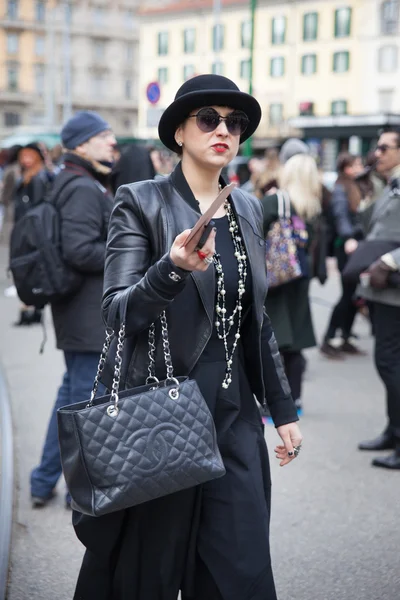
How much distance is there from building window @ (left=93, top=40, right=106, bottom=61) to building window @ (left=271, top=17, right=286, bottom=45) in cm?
2936

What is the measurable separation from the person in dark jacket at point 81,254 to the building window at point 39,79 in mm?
82231

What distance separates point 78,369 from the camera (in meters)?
4.54

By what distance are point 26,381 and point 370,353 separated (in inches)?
138

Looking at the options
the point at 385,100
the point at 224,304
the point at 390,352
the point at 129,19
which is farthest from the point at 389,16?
the point at 224,304

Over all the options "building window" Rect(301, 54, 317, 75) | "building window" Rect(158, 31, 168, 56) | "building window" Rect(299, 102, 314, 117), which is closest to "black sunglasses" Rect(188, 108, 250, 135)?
"building window" Rect(299, 102, 314, 117)

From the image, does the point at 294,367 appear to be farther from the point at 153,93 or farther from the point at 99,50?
the point at 99,50

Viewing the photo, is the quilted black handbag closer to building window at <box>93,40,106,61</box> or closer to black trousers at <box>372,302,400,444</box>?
black trousers at <box>372,302,400,444</box>

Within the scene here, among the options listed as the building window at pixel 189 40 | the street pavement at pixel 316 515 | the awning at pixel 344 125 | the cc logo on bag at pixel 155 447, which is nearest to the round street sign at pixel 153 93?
the street pavement at pixel 316 515

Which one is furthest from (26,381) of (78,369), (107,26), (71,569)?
(107,26)

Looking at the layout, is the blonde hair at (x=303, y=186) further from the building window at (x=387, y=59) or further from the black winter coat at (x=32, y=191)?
the building window at (x=387, y=59)

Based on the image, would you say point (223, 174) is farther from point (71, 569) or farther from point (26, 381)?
point (26, 381)

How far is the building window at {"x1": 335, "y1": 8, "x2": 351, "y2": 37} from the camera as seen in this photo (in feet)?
Answer: 192

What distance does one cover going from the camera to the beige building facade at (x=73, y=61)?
8200cm

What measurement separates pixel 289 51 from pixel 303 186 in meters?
58.3
